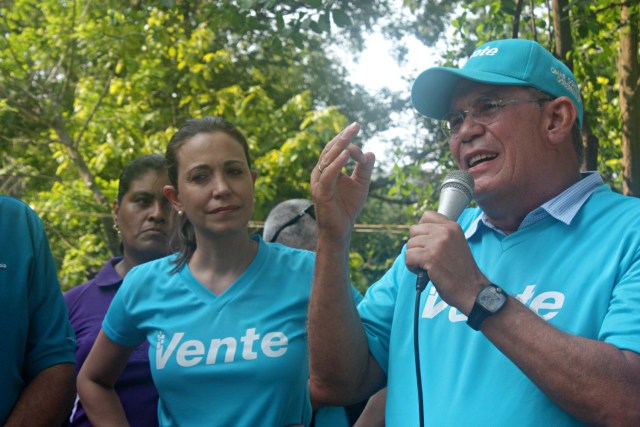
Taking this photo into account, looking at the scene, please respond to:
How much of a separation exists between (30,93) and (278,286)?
8.63 metres

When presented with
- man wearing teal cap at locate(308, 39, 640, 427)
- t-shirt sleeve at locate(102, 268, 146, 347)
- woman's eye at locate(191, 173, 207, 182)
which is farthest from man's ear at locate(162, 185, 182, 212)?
man wearing teal cap at locate(308, 39, 640, 427)

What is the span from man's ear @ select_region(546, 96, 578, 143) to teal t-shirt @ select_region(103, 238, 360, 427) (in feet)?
3.42

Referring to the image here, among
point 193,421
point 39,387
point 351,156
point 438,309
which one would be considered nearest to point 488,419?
point 438,309

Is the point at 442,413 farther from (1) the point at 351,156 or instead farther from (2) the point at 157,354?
(2) the point at 157,354

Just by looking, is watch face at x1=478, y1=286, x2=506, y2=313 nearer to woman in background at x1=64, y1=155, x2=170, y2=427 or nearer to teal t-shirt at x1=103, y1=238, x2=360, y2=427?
teal t-shirt at x1=103, y1=238, x2=360, y2=427

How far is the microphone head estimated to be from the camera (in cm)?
199

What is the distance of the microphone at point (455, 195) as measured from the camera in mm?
1993

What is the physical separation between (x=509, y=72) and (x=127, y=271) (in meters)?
2.38

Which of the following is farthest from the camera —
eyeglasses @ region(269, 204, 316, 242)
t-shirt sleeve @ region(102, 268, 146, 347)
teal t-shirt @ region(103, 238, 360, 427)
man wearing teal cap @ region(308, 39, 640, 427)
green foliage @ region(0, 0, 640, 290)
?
green foliage @ region(0, 0, 640, 290)

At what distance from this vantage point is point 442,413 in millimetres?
1982

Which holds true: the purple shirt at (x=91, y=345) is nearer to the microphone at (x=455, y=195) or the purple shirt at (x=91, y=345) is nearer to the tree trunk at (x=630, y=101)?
the microphone at (x=455, y=195)

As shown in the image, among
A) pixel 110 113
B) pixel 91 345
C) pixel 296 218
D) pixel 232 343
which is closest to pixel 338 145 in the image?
pixel 232 343

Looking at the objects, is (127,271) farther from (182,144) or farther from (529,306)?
(529,306)

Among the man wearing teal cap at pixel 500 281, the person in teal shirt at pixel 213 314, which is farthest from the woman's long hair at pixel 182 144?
the man wearing teal cap at pixel 500 281
